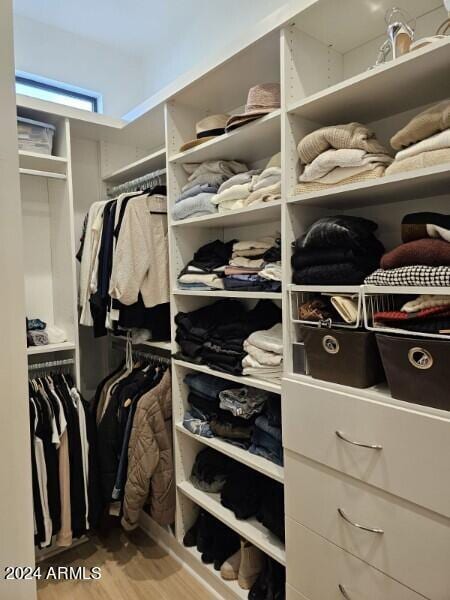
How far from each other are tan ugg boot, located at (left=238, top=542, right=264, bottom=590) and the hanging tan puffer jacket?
1.50 ft

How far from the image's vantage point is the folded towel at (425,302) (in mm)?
1021

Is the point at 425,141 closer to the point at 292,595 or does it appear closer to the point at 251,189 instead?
the point at 251,189

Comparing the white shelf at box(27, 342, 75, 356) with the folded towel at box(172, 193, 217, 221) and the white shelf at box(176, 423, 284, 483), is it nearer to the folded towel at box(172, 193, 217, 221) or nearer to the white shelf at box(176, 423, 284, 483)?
the white shelf at box(176, 423, 284, 483)

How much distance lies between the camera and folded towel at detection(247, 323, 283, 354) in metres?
1.47

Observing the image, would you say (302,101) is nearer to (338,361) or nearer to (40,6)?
(338,361)

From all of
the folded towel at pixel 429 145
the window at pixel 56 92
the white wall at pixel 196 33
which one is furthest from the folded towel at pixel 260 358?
the window at pixel 56 92

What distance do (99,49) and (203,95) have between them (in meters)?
1.29

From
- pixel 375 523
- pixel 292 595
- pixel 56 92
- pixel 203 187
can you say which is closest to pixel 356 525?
pixel 375 523

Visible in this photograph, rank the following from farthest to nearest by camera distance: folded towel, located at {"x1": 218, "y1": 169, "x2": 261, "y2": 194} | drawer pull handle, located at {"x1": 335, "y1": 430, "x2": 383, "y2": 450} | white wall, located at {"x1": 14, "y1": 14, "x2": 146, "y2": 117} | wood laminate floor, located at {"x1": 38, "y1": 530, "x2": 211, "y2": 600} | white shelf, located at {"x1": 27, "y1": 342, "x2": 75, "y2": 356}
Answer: white wall, located at {"x1": 14, "y1": 14, "x2": 146, "y2": 117}, white shelf, located at {"x1": 27, "y1": 342, "x2": 75, "y2": 356}, wood laminate floor, located at {"x1": 38, "y1": 530, "x2": 211, "y2": 600}, folded towel, located at {"x1": 218, "y1": 169, "x2": 261, "y2": 194}, drawer pull handle, located at {"x1": 335, "y1": 430, "x2": 383, "y2": 450}

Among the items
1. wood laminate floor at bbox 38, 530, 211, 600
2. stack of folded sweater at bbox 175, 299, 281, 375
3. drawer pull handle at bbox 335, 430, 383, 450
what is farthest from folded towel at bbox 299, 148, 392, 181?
wood laminate floor at bbox 38, 530, 211, 600

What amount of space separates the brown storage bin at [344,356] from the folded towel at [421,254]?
0.22 metres

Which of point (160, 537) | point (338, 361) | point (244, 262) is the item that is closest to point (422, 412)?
point (338, 361)

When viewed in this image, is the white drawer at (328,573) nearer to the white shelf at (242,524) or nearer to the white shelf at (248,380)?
the white shelf at (242,524)

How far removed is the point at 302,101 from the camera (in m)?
1.28
